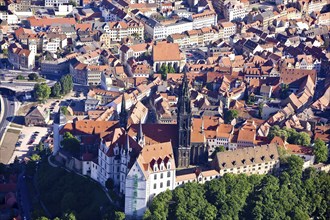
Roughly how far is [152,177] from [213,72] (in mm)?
42744

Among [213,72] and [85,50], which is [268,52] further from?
[85,50]

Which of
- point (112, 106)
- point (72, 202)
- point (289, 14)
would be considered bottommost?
point (72, 202)

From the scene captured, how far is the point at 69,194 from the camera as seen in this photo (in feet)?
303

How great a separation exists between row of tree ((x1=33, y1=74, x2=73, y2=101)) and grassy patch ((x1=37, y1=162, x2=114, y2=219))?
2512cm

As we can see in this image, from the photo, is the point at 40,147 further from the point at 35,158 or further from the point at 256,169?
the point at 256,169

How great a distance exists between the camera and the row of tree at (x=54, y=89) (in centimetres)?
12419

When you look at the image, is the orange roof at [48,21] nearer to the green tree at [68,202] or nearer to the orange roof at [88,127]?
the orange roof at [88,127]

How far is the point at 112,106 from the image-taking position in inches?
4481

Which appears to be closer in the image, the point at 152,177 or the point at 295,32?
the point at 152,177

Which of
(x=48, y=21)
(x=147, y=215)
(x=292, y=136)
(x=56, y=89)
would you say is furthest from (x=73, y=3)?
(x=147, y=215)

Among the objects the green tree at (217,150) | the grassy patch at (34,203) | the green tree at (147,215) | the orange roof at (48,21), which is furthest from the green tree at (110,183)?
the orange roof at (48,21)

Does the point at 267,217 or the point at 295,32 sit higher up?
the point at 295,32

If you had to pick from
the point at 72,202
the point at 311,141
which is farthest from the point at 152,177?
the point at 311,141

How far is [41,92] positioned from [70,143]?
2744cm
